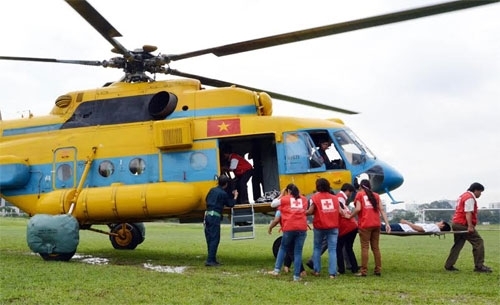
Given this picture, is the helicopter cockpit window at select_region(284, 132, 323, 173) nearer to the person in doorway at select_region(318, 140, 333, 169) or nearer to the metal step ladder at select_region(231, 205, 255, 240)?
the person in doorway at select_region(318, 140, 333, 169)

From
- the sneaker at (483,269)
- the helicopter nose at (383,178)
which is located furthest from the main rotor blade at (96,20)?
the sneaker at (483,269)

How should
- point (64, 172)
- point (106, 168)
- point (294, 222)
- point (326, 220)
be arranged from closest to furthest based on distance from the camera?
point (294, 222) → point (326, 220) → point (106, 168) → point (64, 172)

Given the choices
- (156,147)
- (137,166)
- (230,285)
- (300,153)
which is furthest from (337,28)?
(137,166)

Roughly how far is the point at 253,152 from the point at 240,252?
11.1 feet

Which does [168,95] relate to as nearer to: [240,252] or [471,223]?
[240,252]

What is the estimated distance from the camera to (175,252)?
1434 centimetres

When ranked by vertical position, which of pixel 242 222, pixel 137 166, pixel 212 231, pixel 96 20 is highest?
pixel 96 20

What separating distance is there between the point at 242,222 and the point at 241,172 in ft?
4.11

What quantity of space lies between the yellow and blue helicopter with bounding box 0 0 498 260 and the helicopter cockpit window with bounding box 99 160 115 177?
2 cm

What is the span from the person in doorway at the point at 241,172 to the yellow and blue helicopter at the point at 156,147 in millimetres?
308

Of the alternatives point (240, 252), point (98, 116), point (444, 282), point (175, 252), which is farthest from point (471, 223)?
point (98, 116)

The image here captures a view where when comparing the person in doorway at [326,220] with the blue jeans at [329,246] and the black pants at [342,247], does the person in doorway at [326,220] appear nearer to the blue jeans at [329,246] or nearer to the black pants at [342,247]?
the blue jeans at [329,246]

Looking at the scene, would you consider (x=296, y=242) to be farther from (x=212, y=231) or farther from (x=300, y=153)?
(x=300, y=153)

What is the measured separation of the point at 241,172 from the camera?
11.6m
